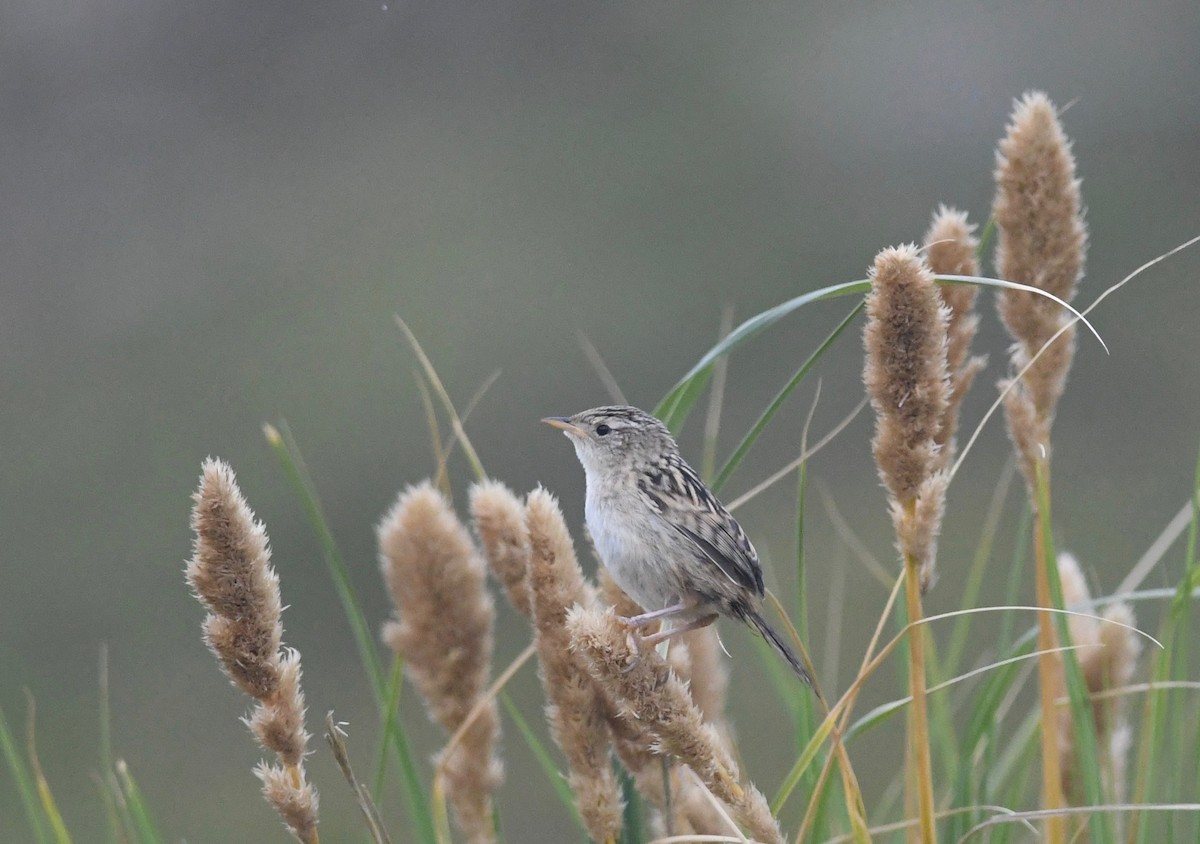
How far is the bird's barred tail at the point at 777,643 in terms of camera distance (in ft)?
7.30

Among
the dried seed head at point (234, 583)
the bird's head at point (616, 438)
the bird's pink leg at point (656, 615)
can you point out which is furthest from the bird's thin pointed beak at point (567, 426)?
the dried seed head at point (234, 583)

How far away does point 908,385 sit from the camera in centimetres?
194

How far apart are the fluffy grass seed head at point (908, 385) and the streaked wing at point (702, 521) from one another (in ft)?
1.63

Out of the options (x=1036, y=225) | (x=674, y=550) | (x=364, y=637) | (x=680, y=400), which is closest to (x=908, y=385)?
(x=680, y=400)

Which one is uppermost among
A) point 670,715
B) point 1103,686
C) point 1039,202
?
point 1039,202

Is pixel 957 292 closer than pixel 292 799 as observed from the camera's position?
No

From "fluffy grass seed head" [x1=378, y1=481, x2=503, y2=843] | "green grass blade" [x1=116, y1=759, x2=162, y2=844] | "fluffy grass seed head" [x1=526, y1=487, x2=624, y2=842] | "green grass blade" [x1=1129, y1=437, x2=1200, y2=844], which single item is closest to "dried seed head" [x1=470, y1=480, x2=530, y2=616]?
"fluffy grass seed head" [x1=378, y1=481, x2=503, y2=843]

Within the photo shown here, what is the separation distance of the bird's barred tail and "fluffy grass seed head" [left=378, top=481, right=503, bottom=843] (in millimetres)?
486

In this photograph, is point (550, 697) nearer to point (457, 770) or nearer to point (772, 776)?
point (457, 770)

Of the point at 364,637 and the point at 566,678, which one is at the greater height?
the point at 364,637

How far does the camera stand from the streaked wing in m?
2.57

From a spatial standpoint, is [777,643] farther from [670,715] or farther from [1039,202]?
[1039,202]

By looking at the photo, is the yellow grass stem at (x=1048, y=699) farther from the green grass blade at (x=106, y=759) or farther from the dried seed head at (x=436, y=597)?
the green grass blade at (x=106, y=759)

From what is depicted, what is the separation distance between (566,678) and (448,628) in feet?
0.74
